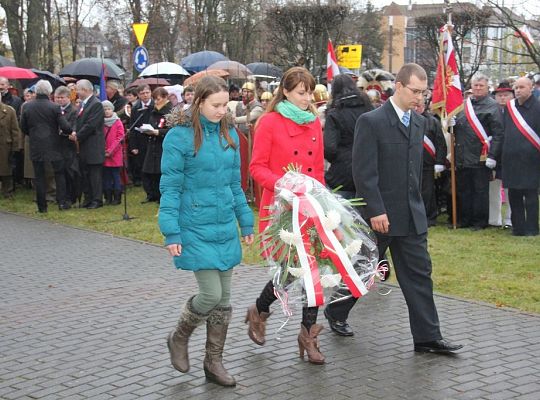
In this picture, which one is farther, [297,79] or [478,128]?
[478,128]

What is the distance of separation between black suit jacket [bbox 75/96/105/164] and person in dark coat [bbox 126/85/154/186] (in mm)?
961

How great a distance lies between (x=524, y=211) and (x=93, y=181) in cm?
727

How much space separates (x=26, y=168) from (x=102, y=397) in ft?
38.3

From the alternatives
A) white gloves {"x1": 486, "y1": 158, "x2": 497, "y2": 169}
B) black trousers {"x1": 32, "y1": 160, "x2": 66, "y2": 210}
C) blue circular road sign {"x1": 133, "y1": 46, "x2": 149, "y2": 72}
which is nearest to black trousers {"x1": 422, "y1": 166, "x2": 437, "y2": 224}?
white gloves {"x1": 486, "y1": 158, "x2": 497, "y2": 169}

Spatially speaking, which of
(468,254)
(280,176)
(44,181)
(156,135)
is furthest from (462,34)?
(280,176)

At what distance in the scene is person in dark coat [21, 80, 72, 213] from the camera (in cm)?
1460

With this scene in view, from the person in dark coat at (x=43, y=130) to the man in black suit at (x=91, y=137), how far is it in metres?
0.26

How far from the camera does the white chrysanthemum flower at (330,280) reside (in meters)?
5.84

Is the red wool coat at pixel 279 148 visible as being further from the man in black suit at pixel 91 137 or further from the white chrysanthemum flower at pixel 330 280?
the man in black suit at pixel 91 137

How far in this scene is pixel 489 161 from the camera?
1187 cm

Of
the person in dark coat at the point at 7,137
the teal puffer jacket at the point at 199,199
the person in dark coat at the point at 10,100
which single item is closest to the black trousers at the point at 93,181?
the person in dark coat at the point at 7,137

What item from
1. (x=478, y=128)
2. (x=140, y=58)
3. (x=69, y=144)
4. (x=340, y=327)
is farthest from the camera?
(x=140, y=58)

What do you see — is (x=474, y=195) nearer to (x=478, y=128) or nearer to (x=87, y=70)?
(x=478, y=128)

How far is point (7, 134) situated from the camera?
16.3 m
